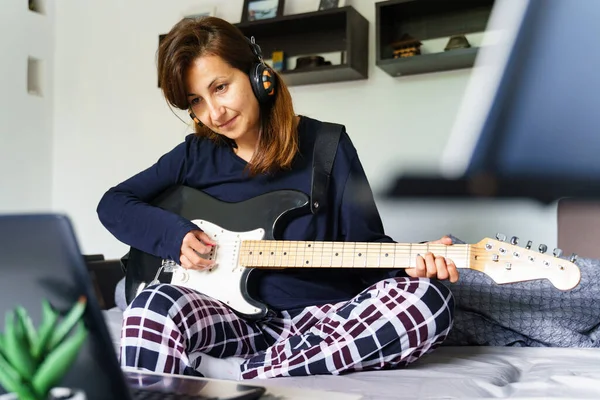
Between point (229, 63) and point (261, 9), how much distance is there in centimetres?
123

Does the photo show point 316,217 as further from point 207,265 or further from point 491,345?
point 491,345

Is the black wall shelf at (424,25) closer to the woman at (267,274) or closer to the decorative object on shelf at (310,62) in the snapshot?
the decorative object on shelf at (310,62)

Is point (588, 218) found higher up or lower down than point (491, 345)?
higher up

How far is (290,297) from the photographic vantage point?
111 cm

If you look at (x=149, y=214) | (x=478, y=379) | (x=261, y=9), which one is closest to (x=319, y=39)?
(x=261, y=9)

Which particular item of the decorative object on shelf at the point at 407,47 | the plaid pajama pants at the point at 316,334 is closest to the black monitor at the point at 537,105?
the plaid pajama pants at the point at 316,334

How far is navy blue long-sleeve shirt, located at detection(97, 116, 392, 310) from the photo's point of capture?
113 centimetres

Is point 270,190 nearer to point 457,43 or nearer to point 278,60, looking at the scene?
point 457,43

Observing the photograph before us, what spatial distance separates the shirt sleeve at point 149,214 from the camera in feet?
3.77

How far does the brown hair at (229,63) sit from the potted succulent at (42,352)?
87cm

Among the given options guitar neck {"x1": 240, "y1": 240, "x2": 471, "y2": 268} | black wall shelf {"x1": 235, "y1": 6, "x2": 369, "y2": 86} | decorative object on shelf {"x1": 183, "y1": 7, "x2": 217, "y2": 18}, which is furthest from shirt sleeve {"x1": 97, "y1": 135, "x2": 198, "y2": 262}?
decorative object on shelf {"x1": 183, "y1": 7, "x2": 217, "y2": 18}

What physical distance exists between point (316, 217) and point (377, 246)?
0.58 ft

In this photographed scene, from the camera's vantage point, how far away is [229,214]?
1.19m

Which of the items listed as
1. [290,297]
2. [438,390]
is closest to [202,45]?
[290,297]
